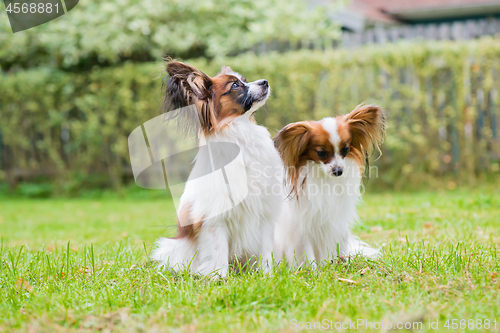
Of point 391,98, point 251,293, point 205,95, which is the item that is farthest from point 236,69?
point 251,293

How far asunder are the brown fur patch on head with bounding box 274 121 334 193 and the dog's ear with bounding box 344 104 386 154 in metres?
0.27

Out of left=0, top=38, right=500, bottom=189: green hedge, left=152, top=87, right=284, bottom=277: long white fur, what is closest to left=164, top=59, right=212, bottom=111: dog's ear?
left=152, top=87, right=284, bottom=277: long white fur

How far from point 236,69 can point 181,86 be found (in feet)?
20.3

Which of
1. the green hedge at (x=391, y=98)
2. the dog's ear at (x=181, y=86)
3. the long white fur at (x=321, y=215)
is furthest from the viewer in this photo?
the green hedge at (x=391, y=98)

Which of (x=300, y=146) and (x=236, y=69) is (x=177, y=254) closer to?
(x=300, y=146)

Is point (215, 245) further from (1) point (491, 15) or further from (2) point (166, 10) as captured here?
(1) point (491, 15)

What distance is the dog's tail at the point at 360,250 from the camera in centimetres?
349

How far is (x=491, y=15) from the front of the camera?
1279 centimetres

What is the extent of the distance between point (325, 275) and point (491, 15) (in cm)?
1262

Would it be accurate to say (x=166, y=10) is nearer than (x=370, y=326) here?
No

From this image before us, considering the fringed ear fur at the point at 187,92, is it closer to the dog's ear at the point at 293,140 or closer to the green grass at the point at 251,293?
the dog's ear at the point at 293,140

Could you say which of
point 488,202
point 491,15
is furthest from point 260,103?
point 491,15

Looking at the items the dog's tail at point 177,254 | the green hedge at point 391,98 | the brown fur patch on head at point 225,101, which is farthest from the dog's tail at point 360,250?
the green hedge at point 391,98

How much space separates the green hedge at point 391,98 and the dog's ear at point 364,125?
4611 mm
